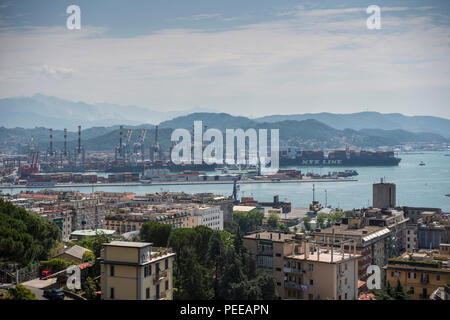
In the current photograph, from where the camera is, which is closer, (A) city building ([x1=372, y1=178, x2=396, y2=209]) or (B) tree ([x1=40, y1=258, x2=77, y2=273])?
(B) tree ([x1=40, y1=258, x2=77, y2=273])

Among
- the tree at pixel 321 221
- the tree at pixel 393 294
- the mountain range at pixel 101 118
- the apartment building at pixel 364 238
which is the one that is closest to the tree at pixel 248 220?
the tree at pixel 321 221

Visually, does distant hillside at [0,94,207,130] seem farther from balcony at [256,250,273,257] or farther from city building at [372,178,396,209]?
balcony at [256,250,273,257]

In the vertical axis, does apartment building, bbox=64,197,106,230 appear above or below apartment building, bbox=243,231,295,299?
below

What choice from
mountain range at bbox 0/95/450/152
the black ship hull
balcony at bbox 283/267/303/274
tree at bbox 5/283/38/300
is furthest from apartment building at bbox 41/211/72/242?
mountain range at bbox 0/95/450/152

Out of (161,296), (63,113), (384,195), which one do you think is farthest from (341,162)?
(63,113)

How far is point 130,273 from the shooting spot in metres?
2.84

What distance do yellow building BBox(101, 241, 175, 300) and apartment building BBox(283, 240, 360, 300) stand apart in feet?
3.62

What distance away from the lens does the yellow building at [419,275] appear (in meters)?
4.04

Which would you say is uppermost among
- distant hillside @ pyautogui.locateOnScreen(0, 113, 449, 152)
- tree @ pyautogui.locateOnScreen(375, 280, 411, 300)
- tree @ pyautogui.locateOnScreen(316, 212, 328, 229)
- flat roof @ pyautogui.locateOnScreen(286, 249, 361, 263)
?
distant hillside @ pyautogui.locateOnScreen(0, 113, 449, 152)

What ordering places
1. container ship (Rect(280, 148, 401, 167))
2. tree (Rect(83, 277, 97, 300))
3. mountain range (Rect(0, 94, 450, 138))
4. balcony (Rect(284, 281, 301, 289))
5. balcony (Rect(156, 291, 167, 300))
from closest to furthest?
balcony (Rect(156, 291, 167, 300)) < tree (Rect(83, 277, 97, 300)) < balcony (Rect(284, 281, 301, 289)) < container ship (Rect(280, 148, 401, 167)) < mountain range (Rect(0, 94, 450, 138))

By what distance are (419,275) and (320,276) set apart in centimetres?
93

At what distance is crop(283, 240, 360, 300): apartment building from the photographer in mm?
3576

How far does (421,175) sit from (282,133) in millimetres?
31945
